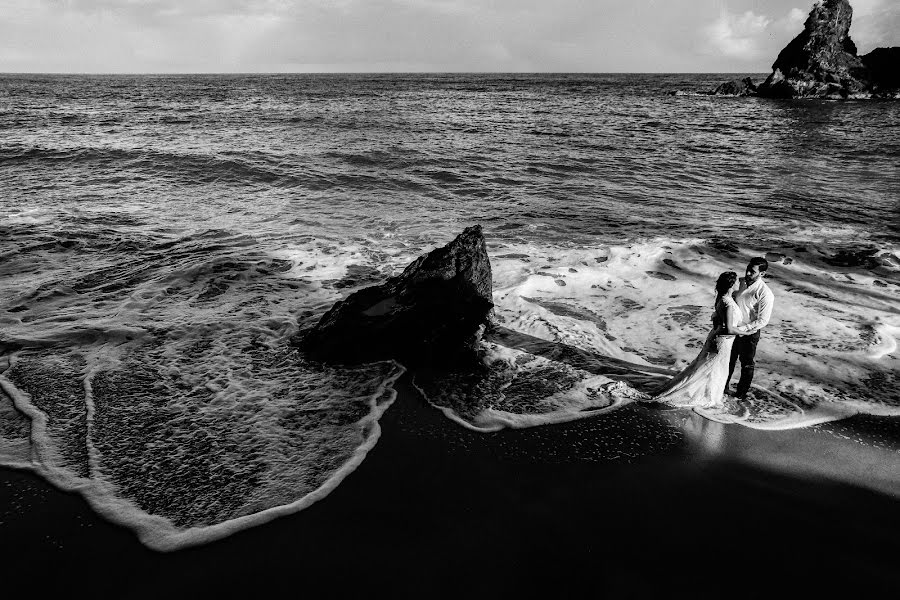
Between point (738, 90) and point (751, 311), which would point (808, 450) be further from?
point (738, 90)

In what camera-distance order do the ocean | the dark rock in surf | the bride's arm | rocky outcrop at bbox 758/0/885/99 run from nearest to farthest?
the ocean
the bride's arm
rocky outcrop at bbox 758/0/885/99
the dark rock in surf

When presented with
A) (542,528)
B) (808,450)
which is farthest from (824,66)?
(542,528)

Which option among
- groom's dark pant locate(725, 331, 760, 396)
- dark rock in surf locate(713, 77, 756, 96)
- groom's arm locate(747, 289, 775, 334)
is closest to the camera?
groom's arm locate(747, 289, 775, 334)

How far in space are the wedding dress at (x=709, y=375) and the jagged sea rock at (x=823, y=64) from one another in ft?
243

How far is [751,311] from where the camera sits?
16.7 ft

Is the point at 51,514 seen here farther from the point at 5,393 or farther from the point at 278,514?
the point at 5,393

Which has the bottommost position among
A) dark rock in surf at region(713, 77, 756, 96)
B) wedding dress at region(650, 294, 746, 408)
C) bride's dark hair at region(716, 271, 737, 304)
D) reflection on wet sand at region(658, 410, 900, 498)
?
reflection on wet sand at region(658, 410, 900, 498)

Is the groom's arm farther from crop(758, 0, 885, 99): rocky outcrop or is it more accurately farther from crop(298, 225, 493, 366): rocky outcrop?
crop(758, 0, 885, 99): rocky outcrop

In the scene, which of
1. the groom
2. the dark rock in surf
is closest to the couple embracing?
the groom

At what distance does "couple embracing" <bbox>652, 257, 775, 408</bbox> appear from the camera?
4867 millimetres

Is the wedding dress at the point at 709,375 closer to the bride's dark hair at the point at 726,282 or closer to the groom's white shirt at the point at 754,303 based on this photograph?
the bride's dark hair at the point at 726,282

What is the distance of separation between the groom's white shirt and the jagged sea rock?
73678 mm

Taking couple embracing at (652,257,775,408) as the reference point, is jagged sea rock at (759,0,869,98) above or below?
above

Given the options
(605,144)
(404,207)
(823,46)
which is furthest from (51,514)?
(823,46)
